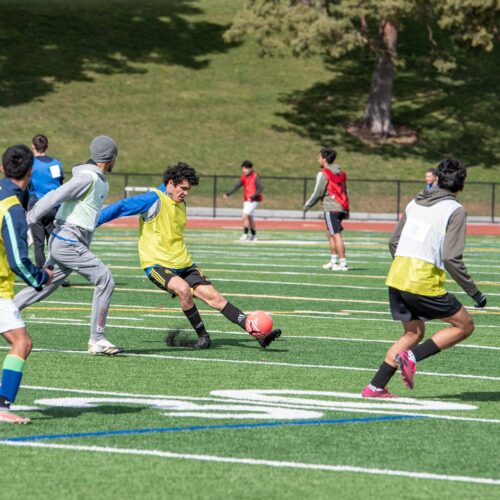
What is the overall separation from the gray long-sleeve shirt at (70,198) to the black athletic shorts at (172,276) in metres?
0.76

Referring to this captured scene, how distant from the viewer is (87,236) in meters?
12.2

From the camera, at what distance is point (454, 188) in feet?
31.0

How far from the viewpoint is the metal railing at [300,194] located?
47.9 meters

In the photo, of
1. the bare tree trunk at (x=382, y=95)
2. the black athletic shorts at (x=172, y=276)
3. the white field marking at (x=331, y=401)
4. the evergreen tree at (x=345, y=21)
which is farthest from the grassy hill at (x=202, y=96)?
the white field marking at (x=331, y=401)

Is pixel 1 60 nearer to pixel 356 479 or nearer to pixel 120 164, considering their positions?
pixel 120 164

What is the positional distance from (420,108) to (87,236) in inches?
1936

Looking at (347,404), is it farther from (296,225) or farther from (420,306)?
(296,225)

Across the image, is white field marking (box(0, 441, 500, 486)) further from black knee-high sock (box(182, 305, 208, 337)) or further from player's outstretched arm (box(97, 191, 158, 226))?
black knee-high sock (box(182, 305, 208, 337))

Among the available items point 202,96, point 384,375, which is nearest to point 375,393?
point 384,375

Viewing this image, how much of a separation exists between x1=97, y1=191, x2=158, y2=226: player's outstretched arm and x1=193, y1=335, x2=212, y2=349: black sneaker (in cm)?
133

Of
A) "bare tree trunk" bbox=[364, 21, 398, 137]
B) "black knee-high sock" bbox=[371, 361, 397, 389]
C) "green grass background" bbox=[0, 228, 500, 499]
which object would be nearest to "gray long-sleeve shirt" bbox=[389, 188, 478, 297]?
"black knee-high sock" bbox=[371, 361, 397, 389]

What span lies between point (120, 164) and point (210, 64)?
1159 cm

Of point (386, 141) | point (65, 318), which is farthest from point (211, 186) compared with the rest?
point (65, 318)

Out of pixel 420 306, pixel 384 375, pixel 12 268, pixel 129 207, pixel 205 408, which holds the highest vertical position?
pixel 12 268
